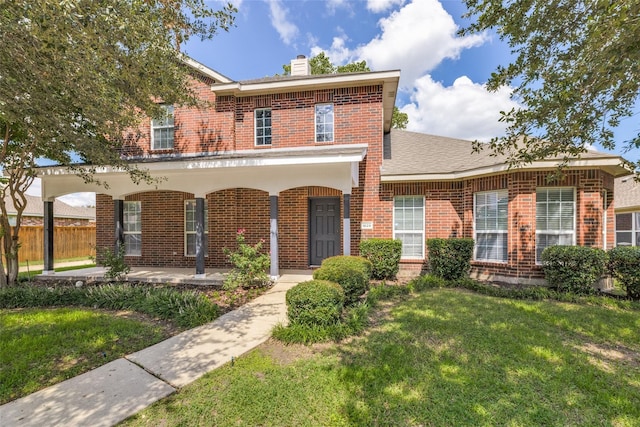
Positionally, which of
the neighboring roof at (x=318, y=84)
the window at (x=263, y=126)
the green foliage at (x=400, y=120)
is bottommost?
the window at (x=263, y=126)

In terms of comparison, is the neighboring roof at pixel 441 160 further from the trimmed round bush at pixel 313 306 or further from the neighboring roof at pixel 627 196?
the neighboring roof at pixel 627 196

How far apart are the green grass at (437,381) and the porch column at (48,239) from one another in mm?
9004

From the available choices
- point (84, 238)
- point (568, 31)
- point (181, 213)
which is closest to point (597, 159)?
point (568, 31)

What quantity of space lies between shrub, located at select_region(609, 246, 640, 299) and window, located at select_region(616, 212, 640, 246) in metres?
11.3

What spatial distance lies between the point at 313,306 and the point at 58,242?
58.4 feet

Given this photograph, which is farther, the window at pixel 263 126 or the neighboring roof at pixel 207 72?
the window at pixel 263 126

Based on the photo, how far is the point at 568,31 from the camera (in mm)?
4641

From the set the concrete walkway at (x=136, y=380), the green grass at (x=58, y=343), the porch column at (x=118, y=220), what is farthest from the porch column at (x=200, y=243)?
the concrete walkway at (x=136, y=380)

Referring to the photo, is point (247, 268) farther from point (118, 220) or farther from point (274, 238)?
point (118, 220)

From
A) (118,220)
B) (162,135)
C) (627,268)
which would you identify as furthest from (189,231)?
(627,268)

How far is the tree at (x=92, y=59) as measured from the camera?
374 cm

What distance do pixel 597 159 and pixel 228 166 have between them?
885cm

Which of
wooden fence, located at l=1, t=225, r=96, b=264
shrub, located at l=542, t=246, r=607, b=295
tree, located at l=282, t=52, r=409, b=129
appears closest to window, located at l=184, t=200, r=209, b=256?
wooden fence, located at l=1, t=225, r=96, b=264

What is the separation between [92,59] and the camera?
4266 millimetres
